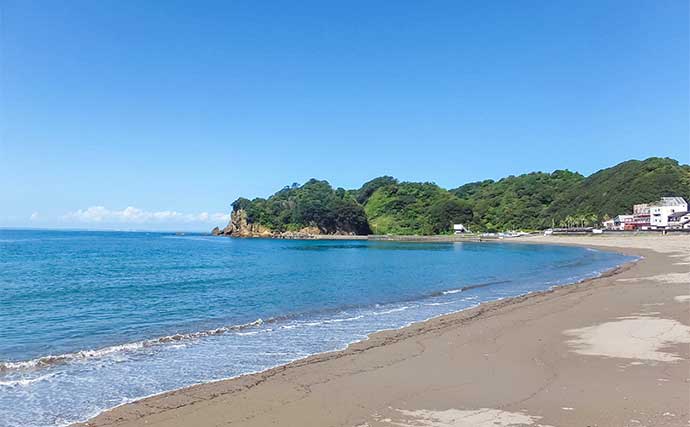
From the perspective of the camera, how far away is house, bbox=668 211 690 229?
348 feet

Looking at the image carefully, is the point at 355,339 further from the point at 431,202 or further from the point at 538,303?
the point at 431,202

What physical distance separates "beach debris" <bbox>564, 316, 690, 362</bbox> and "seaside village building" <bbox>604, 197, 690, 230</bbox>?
366ft

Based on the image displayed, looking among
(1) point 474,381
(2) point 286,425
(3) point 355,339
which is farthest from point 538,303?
(2) point 286,425

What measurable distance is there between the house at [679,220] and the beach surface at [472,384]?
112547mm

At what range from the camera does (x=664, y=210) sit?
379 ft

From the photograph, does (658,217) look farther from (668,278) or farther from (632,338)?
(632,338)

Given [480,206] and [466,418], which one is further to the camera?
[480,206]

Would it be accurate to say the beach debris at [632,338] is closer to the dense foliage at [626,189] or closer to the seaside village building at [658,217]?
the seaside village building at [658,217]

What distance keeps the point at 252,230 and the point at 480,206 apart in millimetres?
85810

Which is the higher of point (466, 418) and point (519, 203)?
point (519, 203)

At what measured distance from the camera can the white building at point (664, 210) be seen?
114 metres

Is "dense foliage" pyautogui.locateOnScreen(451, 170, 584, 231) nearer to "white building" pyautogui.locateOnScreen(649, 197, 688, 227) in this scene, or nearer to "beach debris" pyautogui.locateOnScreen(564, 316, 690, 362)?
"white building" pyautogui.locateOnScreen(649, 197, 688, 227)

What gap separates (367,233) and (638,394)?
169295 mm

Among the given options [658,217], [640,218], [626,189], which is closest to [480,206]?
[626,189]
